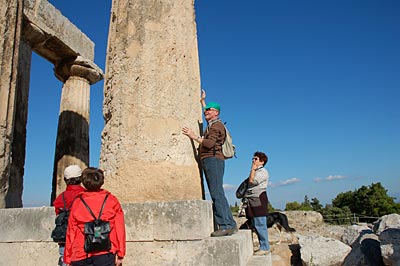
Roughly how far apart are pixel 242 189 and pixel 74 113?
8510 mm

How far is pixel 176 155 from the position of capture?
12.6 ft

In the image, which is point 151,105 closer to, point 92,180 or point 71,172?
point 71,172

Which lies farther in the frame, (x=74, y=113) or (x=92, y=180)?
(x=74, y=113)

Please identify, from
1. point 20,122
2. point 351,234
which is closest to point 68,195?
point 351,234

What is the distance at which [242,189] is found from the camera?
4.95 metres

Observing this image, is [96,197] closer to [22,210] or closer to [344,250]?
[22,210]

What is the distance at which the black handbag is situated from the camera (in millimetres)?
4925

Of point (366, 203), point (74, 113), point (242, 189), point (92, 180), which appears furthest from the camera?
point (366, 203)

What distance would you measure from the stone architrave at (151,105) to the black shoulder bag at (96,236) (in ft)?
3.27

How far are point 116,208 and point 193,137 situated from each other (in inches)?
53.2

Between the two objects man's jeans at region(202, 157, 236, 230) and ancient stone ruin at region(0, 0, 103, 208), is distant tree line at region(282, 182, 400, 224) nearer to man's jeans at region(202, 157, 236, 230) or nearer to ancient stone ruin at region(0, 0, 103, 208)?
ancient stone ruin at region(0, 0, 103, 208)

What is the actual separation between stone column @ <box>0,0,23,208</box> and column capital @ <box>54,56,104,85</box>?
19.6ft

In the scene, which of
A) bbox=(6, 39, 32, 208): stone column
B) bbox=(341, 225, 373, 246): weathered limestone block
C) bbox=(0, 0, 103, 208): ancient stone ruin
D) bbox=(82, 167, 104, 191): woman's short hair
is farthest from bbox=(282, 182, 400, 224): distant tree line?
bbox=(82, 167, 104, 191): woman's short hair

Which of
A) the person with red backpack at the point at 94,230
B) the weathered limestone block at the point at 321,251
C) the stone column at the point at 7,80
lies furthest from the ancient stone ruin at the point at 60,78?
the weathered limestone block at the point at 321,251
